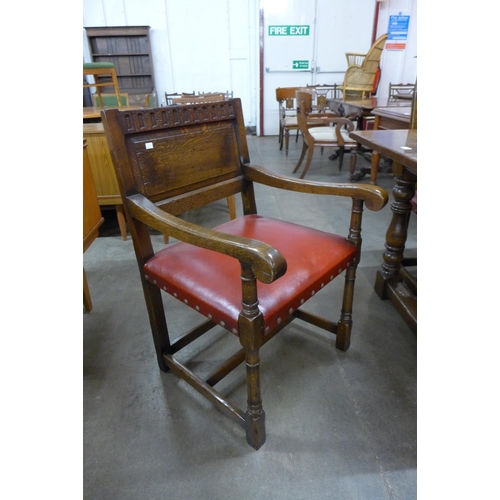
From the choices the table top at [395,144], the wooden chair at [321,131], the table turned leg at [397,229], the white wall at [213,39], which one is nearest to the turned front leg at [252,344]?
the table top at [395,144]

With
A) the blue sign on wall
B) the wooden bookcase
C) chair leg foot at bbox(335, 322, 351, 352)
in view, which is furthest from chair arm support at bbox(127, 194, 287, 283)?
the blue sign on wall

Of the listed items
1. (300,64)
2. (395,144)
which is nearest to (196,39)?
(300,64)

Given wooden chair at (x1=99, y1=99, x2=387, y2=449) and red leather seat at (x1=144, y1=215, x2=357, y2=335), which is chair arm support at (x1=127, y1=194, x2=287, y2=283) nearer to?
wooden chair at (x1=99, y1=99, x2=387, y2=449)

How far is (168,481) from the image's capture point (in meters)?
0.88

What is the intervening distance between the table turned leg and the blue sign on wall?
565 cm

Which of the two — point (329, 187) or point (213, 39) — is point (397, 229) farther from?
point (213, 39)

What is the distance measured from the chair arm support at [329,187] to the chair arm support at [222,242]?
1.43 feet

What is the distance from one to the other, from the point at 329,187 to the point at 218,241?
Result: 0.49 m

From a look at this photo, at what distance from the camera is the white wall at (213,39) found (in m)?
5.37

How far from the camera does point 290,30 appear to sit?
215 inches

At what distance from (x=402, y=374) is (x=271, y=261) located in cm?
87

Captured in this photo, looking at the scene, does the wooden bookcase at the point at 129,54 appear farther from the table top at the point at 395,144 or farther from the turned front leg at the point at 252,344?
the turned front leg at the point at 252,344

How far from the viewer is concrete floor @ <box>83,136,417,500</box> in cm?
88

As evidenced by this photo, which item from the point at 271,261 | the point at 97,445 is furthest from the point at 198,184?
the point at 97,445
